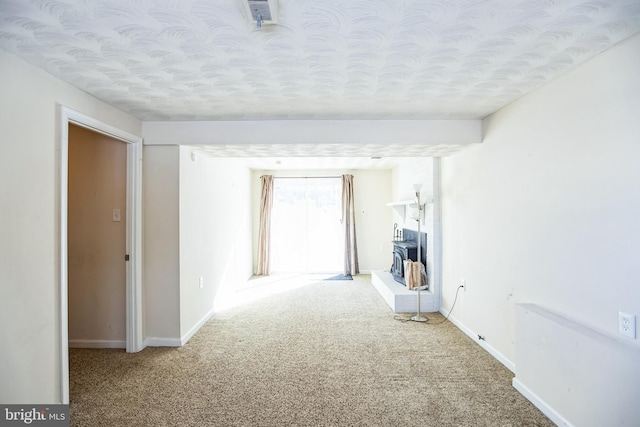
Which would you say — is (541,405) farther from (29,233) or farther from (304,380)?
(29,233)

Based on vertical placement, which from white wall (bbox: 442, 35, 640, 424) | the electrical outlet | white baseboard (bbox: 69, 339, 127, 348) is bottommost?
white baseboard (bbox: 69, 339, 127, 348)

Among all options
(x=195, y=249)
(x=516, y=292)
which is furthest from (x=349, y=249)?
(x=516, y=292)

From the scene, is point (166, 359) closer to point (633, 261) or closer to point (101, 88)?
point (101, 88)

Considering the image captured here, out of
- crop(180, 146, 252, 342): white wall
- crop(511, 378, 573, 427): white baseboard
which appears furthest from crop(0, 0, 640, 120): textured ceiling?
crop(511, 378, 573, 427): white baseboard

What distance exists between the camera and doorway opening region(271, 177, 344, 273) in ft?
22.2

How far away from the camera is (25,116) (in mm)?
1846

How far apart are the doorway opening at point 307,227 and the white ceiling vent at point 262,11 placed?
5.34 m

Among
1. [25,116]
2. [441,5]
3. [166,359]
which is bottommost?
[166,359]

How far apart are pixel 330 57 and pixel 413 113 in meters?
1.39

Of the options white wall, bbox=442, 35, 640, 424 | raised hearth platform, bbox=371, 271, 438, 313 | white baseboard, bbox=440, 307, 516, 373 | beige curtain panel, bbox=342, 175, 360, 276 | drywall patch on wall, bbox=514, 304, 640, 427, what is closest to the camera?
drywall patch on wall, bbox=514, 304, 640, 427

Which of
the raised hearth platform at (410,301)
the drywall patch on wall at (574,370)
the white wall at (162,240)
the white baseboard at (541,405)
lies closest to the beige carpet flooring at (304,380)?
the white baseboard at (541,405)

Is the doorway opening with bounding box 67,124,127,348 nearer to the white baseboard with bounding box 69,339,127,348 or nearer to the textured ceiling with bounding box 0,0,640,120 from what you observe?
the white baseboard with bounding box 69,339,127,348

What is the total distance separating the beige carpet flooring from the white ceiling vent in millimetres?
2323

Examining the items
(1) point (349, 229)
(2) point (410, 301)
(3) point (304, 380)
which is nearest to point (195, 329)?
(3) point (304, 380)
